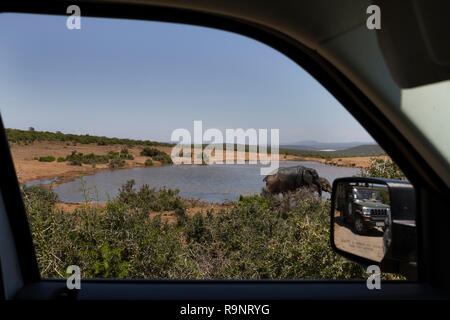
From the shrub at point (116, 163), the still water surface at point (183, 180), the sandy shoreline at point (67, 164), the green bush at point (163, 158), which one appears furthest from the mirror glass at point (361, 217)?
the shrub at point (116, 163)

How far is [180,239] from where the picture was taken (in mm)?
4781

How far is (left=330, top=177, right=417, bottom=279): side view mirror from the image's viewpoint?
134 centimetres

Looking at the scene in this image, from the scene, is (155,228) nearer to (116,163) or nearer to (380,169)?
(116,163)

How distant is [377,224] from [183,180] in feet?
10.2

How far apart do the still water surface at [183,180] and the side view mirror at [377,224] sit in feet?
7.06

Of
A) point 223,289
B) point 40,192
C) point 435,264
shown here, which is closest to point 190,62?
point 40,192

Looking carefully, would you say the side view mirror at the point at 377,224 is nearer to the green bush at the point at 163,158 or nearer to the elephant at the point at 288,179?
the green bush at the point at 163,158

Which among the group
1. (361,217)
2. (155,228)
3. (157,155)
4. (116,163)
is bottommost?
(155,228)

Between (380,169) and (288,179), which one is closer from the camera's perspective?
(380,169)

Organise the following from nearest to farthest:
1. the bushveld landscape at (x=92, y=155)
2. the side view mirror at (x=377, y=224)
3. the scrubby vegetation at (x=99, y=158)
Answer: the side view mirror at (x=377, y=224)
the bushveld landscape at (x=92, y=155)
the scrubby vegetation at (x=99, y=158)

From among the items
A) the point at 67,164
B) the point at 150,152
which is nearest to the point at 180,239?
the point at 150,152

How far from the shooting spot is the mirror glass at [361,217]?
141 centimetres

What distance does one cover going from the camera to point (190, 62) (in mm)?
3312
